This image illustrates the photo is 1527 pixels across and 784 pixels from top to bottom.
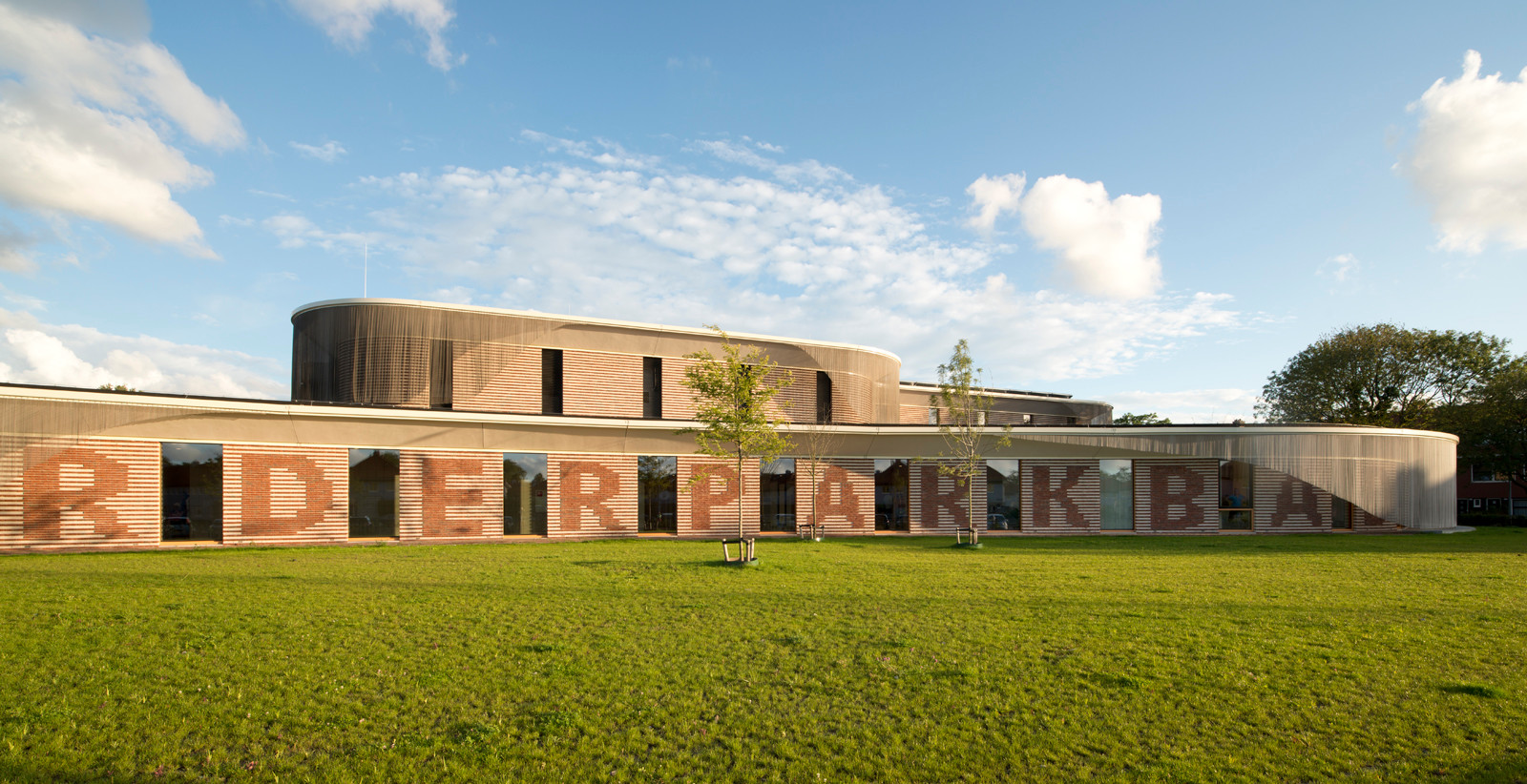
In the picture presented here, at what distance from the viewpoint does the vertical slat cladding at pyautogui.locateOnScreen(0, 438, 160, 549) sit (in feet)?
65.0

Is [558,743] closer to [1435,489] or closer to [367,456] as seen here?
[367,456]

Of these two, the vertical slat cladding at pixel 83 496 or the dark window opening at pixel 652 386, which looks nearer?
the vertical slat cladding at pixel 83 496

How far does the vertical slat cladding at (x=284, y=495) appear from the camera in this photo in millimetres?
22500

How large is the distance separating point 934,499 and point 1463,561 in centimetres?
1518

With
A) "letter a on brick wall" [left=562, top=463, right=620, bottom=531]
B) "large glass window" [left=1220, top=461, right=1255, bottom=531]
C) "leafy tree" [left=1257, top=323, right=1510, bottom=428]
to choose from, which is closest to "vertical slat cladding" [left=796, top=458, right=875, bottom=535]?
"letter a on brick wall" [left=562, top=463, right=620, bottom=531]

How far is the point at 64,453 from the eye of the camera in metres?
20.2

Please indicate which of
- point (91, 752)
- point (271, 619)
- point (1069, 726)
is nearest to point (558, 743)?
point (91, 752)

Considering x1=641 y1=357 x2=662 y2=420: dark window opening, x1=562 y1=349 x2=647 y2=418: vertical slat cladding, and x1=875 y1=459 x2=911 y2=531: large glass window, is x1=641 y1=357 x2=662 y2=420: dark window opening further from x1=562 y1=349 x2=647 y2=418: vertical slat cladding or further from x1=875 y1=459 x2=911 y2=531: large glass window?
x1=875 y1=459 x2=911 y2=531: large glass window

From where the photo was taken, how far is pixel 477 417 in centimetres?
2517

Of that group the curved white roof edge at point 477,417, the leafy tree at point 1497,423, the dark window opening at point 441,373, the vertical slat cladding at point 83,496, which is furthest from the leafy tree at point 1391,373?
the vertical slat cladding at point 83,496

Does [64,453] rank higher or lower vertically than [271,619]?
higher

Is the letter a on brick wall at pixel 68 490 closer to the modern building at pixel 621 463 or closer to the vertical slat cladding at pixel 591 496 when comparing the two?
the modern building at pixel 621 463

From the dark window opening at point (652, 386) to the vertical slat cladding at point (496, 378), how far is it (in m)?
4.44

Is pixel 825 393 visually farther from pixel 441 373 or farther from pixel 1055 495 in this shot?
pixel 441 373
